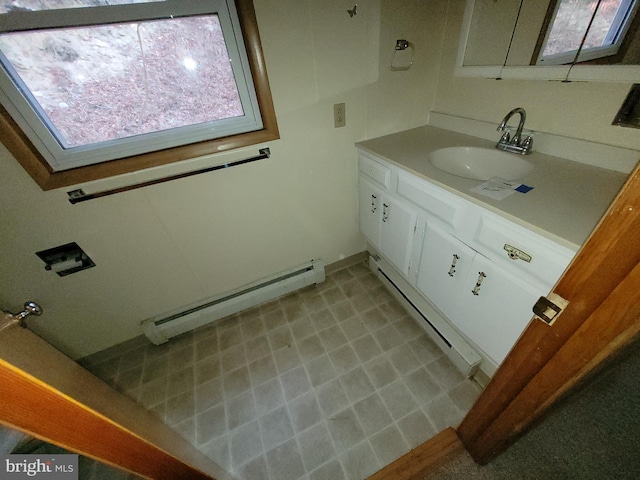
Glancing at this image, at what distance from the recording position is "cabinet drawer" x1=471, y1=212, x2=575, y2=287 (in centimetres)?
76

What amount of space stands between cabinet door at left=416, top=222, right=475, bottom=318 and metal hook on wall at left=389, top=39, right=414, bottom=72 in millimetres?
890

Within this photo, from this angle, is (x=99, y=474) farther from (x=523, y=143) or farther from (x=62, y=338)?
(x=523, y=143)

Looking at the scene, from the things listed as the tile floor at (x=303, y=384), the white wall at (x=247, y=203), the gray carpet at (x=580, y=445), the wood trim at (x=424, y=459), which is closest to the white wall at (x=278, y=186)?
the white wall at (x=247, y=203)

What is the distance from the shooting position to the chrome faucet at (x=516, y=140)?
44.4 inches

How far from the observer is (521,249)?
0.84m

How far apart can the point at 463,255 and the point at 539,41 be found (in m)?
0.96

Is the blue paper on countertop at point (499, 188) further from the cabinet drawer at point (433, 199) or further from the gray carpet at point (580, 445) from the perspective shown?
the gray carpet at point (580, 445)

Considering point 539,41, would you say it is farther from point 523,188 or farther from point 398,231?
point 398,231

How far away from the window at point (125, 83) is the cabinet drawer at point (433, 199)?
742 millimetres

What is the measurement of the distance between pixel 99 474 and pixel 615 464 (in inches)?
80.8

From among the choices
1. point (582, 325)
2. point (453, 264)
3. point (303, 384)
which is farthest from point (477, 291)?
point (303, 384)

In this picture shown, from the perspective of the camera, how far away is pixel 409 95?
4.95 feet

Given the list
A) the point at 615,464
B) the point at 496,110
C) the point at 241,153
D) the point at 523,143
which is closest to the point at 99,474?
the point at 241,153

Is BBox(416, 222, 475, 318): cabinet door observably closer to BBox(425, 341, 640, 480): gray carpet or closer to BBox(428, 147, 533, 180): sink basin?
BBox(428, 147, 533, 180): sink basin
